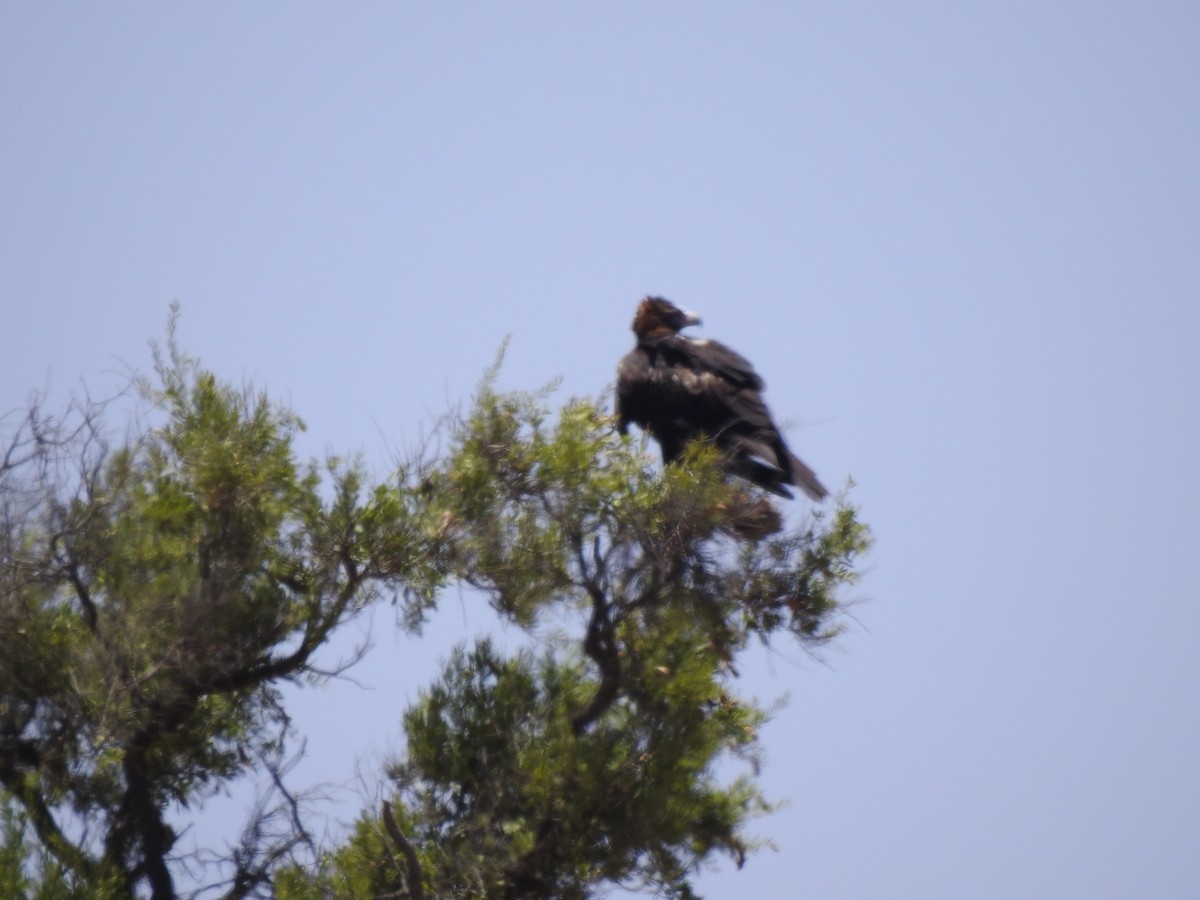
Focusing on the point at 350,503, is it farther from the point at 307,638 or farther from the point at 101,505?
the point at 101,505

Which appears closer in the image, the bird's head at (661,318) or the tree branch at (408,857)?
the tree branch at (408,857)

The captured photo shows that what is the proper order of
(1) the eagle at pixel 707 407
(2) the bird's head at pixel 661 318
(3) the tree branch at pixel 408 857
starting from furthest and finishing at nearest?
(2) the bird's head at pixel 661 318 < (1) the eagle at pixel 707 407 < (3) the tree branch at pixel 408 857

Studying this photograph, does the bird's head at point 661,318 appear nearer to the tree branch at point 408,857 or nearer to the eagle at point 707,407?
the eagle at point 707,407

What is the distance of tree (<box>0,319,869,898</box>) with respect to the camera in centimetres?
615

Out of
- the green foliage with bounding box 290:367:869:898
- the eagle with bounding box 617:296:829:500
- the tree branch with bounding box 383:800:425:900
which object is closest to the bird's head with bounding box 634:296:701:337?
the eagle with bounding box 617:296:829:500

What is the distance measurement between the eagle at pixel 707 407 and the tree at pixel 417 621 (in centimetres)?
91

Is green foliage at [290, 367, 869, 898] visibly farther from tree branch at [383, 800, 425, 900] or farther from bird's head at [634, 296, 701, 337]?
bird's head at [634, 296, 701, 337]

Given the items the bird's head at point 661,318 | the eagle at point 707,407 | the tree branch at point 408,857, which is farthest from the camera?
the bird's head at point 661,318

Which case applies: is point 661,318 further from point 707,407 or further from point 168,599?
point 168,599

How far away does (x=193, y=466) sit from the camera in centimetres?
657

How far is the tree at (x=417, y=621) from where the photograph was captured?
615 centimetres

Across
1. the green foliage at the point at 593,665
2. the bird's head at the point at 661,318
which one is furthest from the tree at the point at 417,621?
the bird's head at the point at 661,318

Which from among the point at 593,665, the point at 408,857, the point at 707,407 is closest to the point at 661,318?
the point at 707,407

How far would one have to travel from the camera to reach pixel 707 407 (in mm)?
8227
